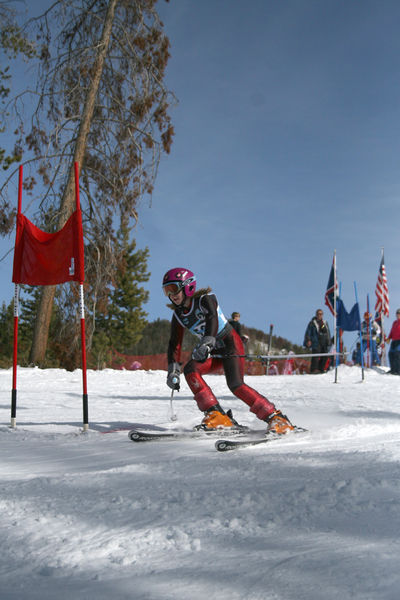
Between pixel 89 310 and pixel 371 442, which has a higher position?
pixel 89 310

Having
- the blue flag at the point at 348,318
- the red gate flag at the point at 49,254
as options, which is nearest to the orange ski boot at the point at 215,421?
the red gate flag at the point at 49,254

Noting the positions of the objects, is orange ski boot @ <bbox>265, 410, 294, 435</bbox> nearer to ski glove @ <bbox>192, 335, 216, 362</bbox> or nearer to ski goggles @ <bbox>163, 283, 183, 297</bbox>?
ski glove @ <bbox>192, 335, 216, 362</bbox>

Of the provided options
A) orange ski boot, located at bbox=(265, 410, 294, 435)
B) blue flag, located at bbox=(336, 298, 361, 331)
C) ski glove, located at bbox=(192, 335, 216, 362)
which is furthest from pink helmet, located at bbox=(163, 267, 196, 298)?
blue flag, located at bbox=(336, 298, 361, 331)

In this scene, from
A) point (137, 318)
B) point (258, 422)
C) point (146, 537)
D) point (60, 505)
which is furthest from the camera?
point (137, 318)

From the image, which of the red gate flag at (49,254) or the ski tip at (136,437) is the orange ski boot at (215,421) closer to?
the ski tip at (136,437)

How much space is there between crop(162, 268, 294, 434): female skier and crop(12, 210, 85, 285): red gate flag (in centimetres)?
145

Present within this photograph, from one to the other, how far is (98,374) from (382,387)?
761cm

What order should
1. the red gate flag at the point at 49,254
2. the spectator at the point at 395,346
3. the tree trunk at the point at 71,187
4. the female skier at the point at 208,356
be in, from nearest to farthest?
1. the female skier at the point at 208,356
2. the red gate flag at the point at 49,254
3. the spectator at the point at 395,346
4. the tree trunk at the point at 71,187

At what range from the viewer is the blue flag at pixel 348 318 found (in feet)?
60.0

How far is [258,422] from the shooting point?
229 inches

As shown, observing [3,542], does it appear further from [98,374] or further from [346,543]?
[98,374]

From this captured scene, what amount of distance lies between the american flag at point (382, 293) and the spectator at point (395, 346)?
19.1 ft

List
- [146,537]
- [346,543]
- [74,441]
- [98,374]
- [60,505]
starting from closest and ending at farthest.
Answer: [346,543] < [146,537] < [60,505] < [74,441] < [98,374]

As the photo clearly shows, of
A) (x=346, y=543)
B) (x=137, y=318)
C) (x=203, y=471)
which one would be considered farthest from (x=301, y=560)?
(x=137, y=318)
